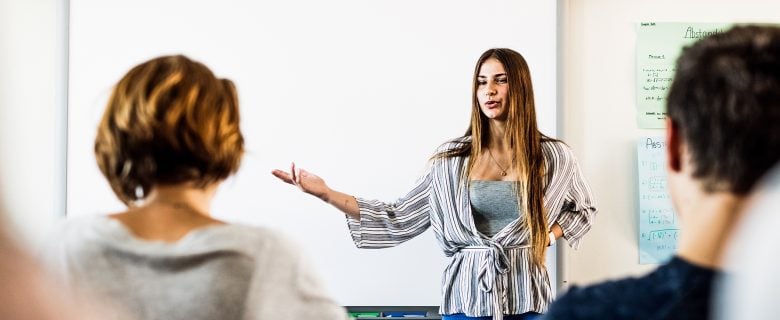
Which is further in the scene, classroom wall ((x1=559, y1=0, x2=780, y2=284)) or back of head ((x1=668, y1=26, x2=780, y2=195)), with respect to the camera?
classroom wall ((x1=559, y1=0, x2=780, y2=284))

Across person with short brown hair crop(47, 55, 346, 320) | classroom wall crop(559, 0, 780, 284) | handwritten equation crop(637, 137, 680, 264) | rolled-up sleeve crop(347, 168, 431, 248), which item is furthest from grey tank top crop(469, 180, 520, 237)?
person with short brown hair crop(47, 55, 346, 320)

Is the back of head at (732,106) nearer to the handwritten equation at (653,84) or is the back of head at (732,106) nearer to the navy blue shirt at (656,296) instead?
the navy blue shirt at (656,296)

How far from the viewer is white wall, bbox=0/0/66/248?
2.89 meters

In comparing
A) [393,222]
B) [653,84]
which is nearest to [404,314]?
[393,222]

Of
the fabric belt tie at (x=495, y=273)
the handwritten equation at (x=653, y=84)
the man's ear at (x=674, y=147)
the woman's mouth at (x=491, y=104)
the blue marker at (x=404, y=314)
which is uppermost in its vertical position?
the handwritten equation at (x=653, y=84)

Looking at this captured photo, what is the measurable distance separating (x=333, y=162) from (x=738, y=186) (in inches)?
84.1

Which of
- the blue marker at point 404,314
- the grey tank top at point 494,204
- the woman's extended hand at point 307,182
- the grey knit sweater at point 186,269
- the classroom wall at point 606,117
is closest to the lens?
the grey knit sweater at point 186,269

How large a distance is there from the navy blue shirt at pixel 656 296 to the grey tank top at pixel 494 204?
1.62m

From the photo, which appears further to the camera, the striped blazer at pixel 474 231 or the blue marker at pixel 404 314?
the blue marker at pixel 404 314

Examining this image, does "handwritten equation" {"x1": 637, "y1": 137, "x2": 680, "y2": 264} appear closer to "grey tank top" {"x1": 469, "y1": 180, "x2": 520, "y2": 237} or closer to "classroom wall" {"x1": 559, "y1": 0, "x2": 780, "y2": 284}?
"classroom wall" {"x1": 559, "y1": 0, "x2": 780, "y2": 284}

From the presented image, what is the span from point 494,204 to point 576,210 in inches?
12.5

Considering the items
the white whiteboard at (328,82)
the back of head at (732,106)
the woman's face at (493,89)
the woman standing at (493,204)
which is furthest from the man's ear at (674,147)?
the white whiteboard at (328,82)

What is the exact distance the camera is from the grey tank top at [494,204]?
2477mm

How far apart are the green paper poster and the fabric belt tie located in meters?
0.83
